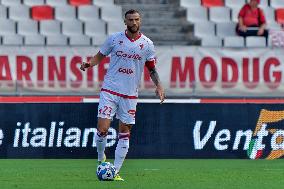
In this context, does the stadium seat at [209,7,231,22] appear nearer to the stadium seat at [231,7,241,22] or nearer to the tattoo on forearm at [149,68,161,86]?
the stadium seat at [231,7,241,22]

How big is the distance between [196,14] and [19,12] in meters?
4.10

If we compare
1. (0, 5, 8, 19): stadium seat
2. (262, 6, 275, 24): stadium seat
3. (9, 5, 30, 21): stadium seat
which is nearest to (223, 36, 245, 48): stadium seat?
(262, 6, 275, 24): stadium seat

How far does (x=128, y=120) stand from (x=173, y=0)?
1176 centimetres

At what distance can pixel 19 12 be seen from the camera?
22094mm

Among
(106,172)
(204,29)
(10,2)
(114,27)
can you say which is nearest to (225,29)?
(204,29)

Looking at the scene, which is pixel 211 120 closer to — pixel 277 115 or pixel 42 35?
pixel 277 115

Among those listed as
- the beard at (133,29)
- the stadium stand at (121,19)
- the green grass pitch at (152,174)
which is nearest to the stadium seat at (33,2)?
the stadium stand at (121,19)

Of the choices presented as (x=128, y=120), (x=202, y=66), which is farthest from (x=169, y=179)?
(x=202, y=66)

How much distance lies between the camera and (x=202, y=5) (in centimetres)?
2378

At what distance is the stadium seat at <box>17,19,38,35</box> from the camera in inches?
852

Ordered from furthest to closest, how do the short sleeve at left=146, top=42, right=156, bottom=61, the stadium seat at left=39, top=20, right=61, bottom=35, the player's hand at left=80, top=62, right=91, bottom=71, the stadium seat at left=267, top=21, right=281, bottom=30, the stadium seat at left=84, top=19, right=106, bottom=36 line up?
the stadium seat at left=267, top=21, right=281, bottom=30 < the stadium seat at left=84, top=19, right=106, bottom=36 < the stadium seat at left=39, top=20, right=61, bottom=35 < the short sleeve at left=146, top=42, right=156, bottom=61 < the player's hand at left=80, top=62, right=91, bottom=71

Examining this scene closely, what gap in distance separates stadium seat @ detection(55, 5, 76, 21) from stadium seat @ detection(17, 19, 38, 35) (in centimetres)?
71

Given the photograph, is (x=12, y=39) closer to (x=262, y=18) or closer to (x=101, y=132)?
(x=262, y=18)

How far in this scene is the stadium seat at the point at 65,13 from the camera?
2236 cm
